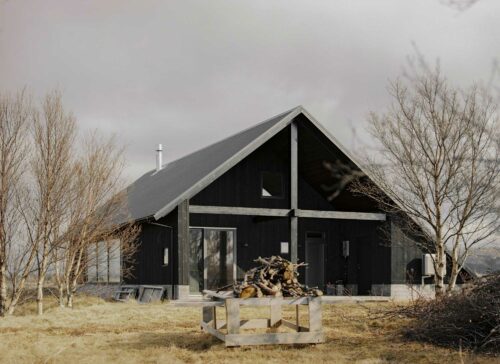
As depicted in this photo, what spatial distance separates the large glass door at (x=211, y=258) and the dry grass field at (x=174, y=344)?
247 inches

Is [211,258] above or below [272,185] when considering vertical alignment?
below

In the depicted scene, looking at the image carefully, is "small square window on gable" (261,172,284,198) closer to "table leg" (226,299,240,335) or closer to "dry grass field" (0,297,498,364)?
"dry grass field" (0,297,498,364)

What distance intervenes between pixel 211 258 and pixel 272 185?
3.44 meters

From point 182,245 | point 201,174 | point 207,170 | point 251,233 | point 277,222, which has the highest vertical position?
point 207,170

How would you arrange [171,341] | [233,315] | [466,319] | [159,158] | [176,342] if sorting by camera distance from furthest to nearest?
[159,158]
[171,341]
[176,342]
[233,315]
[466,319]

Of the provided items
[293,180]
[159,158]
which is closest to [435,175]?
[293,180]

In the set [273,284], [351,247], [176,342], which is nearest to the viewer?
[176,342]

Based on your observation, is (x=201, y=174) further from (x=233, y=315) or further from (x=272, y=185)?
(x=233, y=315)

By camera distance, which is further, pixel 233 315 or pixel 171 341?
pixel 171 341

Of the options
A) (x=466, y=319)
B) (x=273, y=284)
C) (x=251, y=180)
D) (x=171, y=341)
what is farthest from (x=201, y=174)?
(x=466, y=319)

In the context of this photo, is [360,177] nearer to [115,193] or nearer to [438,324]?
[115,193]

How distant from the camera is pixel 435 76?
18.3 m

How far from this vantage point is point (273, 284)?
10914 mm

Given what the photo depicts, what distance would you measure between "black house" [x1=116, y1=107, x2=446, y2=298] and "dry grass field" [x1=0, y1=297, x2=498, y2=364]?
17.6 feet
